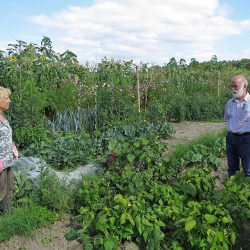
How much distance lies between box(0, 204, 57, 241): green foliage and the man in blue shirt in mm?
2453

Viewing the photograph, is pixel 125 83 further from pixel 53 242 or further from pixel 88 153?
pixel 53 242

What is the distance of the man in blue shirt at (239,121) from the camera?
4.83 meters

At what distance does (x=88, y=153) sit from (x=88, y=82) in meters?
4.21

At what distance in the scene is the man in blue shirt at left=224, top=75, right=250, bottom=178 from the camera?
4.83 m

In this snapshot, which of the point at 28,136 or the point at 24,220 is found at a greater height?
the point at 28,136

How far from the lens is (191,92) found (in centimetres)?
1425

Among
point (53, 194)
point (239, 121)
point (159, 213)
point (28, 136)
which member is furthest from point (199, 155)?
point (28, 136)

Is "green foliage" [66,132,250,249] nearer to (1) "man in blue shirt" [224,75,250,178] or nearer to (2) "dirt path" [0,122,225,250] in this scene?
(2) "dirt path" [0,122,225,250]

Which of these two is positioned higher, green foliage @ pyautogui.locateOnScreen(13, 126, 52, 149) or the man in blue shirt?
the man in blue shirt

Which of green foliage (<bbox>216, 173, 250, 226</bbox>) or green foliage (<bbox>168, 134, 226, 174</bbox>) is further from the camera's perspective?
green foliage (<bbox>168, 134, 226, 174</bbox>)

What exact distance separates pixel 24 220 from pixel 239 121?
283 cm

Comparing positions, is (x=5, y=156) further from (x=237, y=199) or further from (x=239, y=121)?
(x=239, y=121)

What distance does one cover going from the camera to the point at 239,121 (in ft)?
16.1

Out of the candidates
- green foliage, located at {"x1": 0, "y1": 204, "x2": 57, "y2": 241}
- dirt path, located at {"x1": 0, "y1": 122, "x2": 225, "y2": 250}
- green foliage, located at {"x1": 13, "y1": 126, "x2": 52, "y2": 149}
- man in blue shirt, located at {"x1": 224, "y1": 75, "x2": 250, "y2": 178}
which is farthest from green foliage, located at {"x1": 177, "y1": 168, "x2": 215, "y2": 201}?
green foliage, located at {"x1": 13, "y1": 126, "x2": 52, "y2": 149}
